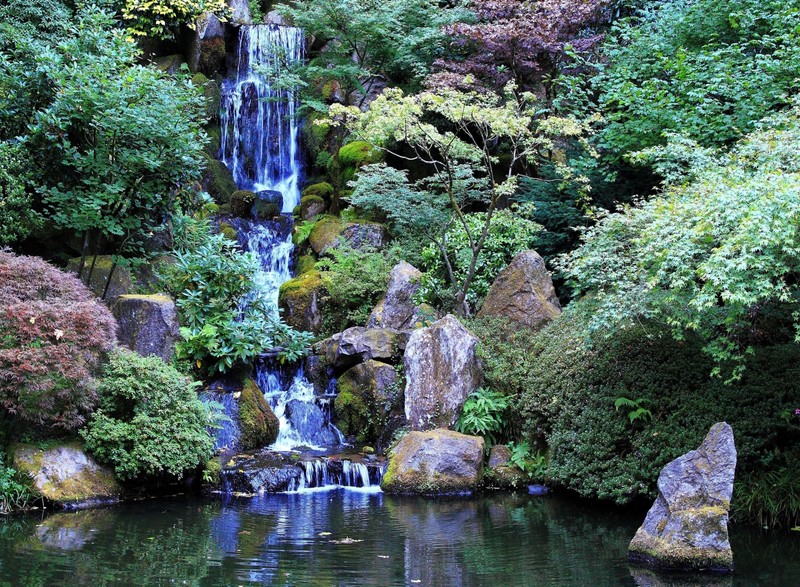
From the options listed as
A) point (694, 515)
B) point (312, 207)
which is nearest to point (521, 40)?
point (312, 207)

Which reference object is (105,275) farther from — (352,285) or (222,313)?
(352,285)

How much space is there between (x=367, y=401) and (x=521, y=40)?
29.2 feet

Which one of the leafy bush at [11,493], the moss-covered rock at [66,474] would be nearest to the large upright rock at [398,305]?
the moss-covered rock at [66,474]

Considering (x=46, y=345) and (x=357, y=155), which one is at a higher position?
(x=357, y=155)

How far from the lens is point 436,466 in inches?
416

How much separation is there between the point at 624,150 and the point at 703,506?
864 cm

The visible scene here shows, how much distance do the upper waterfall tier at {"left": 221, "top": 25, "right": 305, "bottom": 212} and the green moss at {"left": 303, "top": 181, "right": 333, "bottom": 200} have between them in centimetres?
100

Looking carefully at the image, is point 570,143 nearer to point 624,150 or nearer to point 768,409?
point 624,150

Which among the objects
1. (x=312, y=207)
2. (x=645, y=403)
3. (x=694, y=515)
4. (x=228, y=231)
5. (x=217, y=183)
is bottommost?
(x=694, y=515)

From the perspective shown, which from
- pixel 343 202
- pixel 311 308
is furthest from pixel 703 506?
pixel 343 202

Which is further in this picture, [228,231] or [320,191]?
[320,191]

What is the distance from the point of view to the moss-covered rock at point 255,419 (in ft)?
40.1

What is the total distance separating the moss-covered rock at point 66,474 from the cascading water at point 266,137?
23.4 feet

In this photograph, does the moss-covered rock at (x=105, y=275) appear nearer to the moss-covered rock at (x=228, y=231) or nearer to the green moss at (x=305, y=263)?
the green moss at (x=305, y=263)
